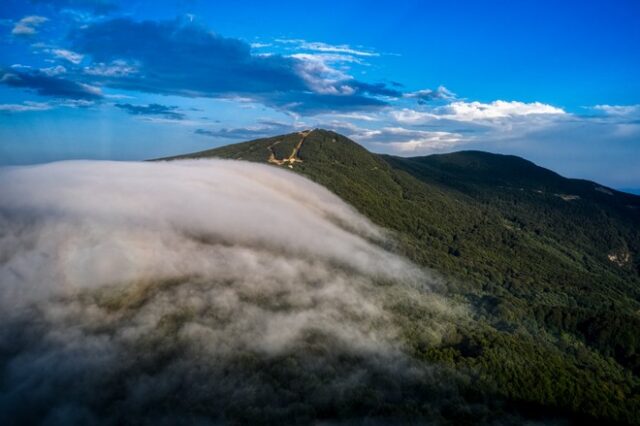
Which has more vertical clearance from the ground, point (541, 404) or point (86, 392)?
point (541, 404)

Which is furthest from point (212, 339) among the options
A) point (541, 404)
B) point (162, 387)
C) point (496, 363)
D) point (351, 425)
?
point (541, 404)

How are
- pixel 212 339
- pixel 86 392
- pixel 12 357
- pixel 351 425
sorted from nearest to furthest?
pixel 351 425 < pixel 86 392 < pixel 12 357 < pixel 212 339

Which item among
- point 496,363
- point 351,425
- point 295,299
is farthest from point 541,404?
point 295,299

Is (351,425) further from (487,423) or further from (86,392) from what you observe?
(86,392)

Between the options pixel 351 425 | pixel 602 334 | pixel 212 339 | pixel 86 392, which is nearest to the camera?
pixel 351 425

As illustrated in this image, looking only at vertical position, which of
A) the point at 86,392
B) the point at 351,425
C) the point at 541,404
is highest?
the point at 541,404

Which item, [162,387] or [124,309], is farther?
[124,309]

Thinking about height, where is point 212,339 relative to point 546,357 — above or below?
below

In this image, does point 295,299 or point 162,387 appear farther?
point 295,299

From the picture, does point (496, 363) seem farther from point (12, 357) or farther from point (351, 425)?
point (12, 357)

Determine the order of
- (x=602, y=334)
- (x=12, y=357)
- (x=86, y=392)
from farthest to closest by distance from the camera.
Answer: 1. (x=602, y=334)
2. (x=12, y=357)
3. (x=86, y=392)
